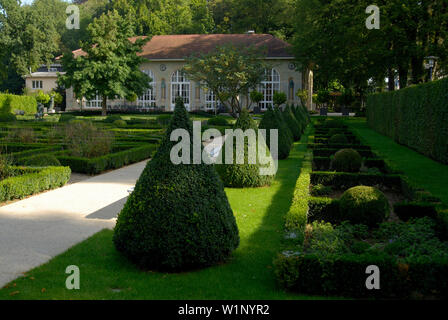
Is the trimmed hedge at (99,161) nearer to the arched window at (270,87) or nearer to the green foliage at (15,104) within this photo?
the green foliage at (15,104)

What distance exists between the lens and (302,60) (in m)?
42.8

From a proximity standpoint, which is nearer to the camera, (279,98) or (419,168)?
(419,168)

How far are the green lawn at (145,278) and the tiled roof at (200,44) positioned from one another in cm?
4273

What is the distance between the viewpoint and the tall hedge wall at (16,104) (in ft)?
132

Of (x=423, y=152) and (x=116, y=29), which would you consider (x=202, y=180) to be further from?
(x=116, y=29)

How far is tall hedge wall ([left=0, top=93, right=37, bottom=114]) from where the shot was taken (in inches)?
1581

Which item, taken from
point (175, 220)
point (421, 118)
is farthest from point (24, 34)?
point (175, 220)

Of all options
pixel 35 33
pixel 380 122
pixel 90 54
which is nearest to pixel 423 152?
pixel 380 122

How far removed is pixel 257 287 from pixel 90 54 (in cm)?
3752

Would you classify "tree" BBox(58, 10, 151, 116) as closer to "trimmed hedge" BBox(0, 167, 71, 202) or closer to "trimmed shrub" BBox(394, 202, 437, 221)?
"trimmed hedge" BBox(0, 167, 71, 202)

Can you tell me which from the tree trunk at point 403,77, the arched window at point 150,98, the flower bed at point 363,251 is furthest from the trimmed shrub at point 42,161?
the arched window at point 150,98

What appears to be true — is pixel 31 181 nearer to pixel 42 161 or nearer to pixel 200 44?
pixel 42 161

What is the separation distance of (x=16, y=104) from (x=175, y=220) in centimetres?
4110

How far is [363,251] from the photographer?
5898 millimetres
